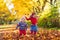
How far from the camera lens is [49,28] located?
2.16 metres

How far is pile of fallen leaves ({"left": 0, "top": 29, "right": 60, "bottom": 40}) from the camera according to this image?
2094mm

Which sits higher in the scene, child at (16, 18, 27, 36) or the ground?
child at (16, 18, 27, 36)

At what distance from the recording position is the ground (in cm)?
209

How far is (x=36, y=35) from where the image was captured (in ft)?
7.02

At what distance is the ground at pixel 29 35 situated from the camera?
6.86 feet

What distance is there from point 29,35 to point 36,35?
0.08 meters

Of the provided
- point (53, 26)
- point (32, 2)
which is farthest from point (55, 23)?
point (32, 2)

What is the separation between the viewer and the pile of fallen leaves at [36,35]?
2.09m

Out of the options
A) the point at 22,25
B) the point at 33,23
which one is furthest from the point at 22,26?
the point at 33,23

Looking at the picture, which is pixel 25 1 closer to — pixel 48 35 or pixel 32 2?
pixel 32 2

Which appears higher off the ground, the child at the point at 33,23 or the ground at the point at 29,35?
the child at the point at 33,23

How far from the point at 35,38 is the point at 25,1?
0.43m

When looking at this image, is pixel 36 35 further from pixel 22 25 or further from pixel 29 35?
pixel 22 25

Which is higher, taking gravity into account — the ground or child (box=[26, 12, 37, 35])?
child (box=[26, 12, 37, 35])
